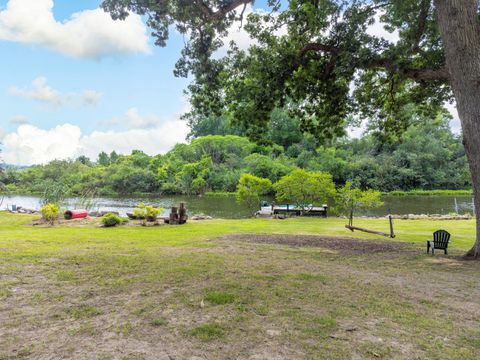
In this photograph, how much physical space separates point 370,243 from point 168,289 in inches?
296

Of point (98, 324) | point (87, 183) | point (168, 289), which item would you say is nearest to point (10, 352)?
point (98, 324)

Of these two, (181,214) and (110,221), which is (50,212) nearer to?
(110,221)

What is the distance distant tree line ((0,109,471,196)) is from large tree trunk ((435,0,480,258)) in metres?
33.1

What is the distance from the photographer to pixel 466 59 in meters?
6.86

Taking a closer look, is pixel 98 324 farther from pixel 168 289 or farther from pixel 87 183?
pixel 87 183

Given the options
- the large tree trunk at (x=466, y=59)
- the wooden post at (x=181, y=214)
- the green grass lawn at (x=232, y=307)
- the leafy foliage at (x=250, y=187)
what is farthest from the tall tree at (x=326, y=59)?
the leafy foliage at (x=250, y=187)

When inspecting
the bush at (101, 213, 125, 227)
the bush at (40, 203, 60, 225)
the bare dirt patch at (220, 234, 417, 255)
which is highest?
the bush at (40, 203, 60, 225)

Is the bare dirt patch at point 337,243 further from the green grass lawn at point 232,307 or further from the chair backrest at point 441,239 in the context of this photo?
the green grass lawn at point 232,307

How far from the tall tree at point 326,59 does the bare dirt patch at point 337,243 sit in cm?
216

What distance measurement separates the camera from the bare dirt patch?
30.0 ft

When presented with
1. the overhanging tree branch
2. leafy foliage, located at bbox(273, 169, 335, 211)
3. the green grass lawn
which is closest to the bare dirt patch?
the green grass lawn

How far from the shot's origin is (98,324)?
11.6 ft

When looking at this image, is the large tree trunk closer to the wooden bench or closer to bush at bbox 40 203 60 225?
the wooden bench

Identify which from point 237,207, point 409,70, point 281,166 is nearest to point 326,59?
point 409,70
